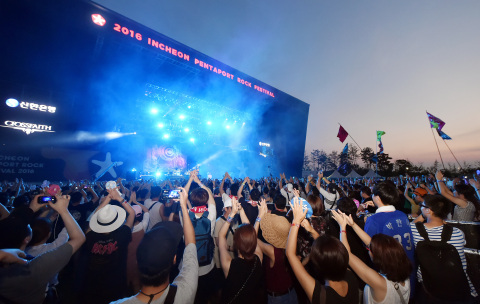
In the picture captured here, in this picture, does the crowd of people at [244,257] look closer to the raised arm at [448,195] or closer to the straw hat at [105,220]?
the straw hat at [105,220]

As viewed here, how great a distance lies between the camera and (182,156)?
84.1ft

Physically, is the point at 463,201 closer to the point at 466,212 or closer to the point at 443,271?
the point at 466,212

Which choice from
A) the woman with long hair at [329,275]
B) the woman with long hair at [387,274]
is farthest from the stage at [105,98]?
the woman with long hair at [387,274]

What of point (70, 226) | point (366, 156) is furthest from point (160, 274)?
point (366, 156)

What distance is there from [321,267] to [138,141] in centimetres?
2291

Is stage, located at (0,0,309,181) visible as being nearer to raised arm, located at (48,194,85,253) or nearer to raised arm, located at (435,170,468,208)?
raised arm, located at (48,194,85,253)

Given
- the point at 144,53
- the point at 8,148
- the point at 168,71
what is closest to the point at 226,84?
the point at 168,71

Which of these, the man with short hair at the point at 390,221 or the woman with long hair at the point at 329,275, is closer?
the woman with long hair at the point at 329,275

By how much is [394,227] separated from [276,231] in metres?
1.76

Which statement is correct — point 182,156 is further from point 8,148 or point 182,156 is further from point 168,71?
point 8,148

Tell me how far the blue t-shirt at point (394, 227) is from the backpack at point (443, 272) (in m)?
0.46

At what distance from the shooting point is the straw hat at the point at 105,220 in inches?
99.3

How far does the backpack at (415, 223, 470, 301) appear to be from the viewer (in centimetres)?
220

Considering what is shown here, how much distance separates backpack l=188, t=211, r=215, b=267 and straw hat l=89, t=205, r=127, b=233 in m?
1.06
